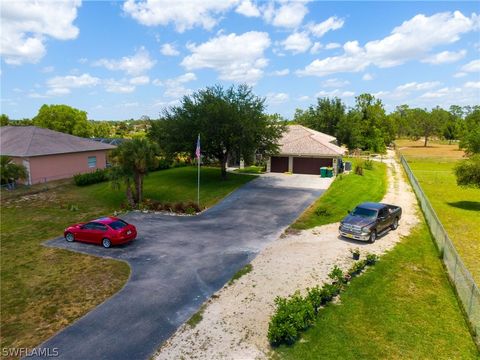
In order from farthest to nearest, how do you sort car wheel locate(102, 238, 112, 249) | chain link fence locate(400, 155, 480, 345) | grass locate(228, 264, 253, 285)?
1. car wheel locate(102, 238, 112, 249)
2. grass locate(228, 264, 253, 285)
3. chain link fence locate(400, 155, 480, 345)

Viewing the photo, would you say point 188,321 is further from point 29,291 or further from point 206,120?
point 206,120

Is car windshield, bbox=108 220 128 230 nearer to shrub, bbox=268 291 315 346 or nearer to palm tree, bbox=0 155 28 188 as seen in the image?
shrub, bbox=268 291 315 346

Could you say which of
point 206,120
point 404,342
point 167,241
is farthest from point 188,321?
point 206,120

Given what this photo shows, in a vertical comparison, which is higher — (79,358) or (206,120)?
(206,120)

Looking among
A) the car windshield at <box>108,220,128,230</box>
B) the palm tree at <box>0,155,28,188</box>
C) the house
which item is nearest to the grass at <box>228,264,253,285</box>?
the car windshield at <box>108,220,128,230</box>

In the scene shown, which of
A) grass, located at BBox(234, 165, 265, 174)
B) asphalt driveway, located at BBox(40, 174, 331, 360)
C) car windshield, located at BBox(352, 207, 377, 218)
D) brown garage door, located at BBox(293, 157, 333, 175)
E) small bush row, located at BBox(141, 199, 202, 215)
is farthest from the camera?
grass, located at BBox(234, 165, 265, 174)

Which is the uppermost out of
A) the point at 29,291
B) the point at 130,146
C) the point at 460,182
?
the point at 130,146

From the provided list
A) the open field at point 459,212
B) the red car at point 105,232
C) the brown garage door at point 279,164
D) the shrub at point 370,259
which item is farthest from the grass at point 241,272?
the brown garage door at point 279,164
